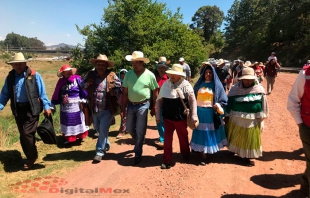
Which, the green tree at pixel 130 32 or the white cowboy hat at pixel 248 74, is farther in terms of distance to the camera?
the green tree at pixel 130 32

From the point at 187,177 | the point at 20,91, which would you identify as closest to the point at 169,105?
the point at 187,177

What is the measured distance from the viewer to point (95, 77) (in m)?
4.87

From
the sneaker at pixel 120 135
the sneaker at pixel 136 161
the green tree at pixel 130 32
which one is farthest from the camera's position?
the green tree at pixel 130 32

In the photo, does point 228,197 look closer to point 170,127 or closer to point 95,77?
point 170,127

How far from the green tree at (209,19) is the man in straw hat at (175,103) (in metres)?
68.6

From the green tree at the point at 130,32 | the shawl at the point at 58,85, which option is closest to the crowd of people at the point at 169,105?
the shawl at the point at 58,85

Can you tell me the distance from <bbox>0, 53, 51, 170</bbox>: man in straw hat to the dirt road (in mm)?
1090

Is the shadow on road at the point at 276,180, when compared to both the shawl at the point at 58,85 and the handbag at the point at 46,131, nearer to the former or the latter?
the handbag at the point at 46,131

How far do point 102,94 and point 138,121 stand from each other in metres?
0.88

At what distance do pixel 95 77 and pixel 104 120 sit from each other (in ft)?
2.84

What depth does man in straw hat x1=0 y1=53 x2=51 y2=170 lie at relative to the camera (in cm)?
445

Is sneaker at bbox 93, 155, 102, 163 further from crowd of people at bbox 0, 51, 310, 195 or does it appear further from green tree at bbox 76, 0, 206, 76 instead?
green tree at bbox 76, 0, 206, 76

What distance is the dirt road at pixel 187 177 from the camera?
12.2 ft

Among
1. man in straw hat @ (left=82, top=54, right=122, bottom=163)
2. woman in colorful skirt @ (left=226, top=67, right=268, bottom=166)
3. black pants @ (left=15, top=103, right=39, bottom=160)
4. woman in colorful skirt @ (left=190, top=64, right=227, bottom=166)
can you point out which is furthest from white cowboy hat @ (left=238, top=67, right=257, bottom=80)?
black pants @ (left=15, top=103, right=39, bottom=160)
